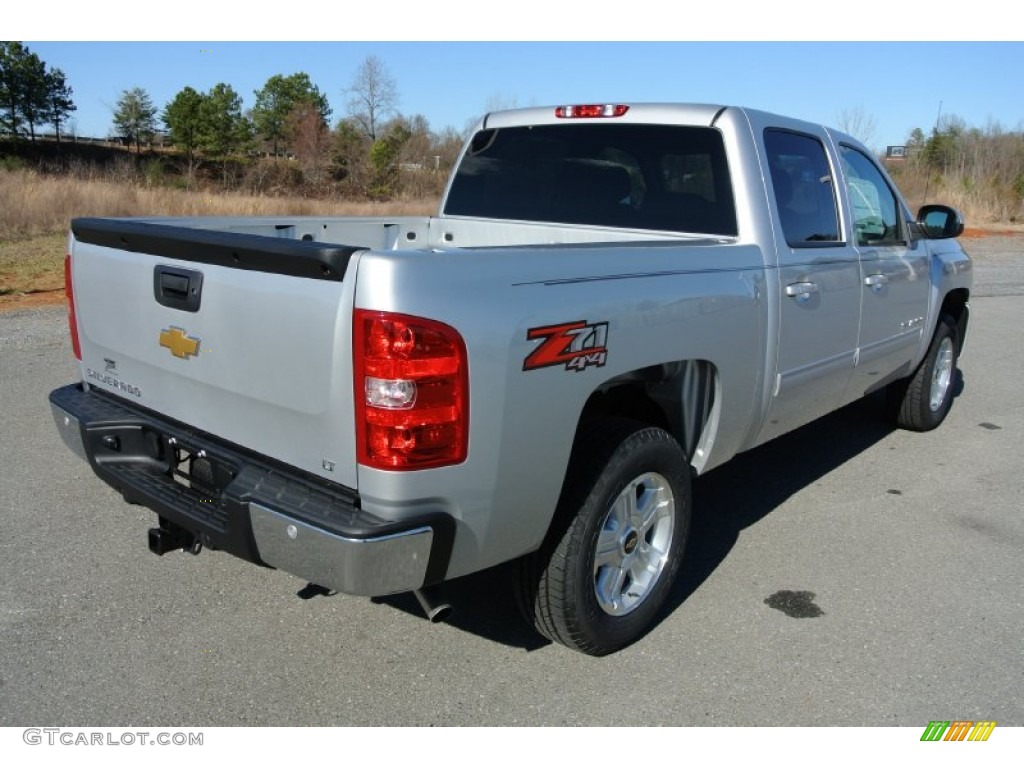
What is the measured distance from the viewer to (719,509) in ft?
15.4

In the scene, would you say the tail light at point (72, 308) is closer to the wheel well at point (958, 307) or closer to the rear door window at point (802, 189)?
the rear door window at point (802, 189)

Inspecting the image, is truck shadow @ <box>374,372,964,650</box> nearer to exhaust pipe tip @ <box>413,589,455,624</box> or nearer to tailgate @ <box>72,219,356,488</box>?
exhaust pipe tip @ <box>413,589,455,624</box>

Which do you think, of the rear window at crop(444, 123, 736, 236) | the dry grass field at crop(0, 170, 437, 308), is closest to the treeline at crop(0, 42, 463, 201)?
the dry grass field at crop(0, 170, 437, 308)

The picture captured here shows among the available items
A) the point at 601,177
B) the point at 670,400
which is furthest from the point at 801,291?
the point at 601,177

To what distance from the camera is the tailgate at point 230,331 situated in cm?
239

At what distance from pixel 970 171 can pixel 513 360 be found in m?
38.2

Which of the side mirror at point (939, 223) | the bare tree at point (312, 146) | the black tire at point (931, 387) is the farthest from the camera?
the bare tree at point (312, 146)

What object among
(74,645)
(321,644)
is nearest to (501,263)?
(321,644)

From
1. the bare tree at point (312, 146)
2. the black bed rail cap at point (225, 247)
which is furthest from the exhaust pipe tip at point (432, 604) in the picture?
the bare tree at point (312, 146)

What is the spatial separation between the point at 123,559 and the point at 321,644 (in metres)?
1.16

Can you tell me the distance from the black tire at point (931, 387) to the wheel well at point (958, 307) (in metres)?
0.06

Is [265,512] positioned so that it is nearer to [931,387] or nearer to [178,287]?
[178,287]
